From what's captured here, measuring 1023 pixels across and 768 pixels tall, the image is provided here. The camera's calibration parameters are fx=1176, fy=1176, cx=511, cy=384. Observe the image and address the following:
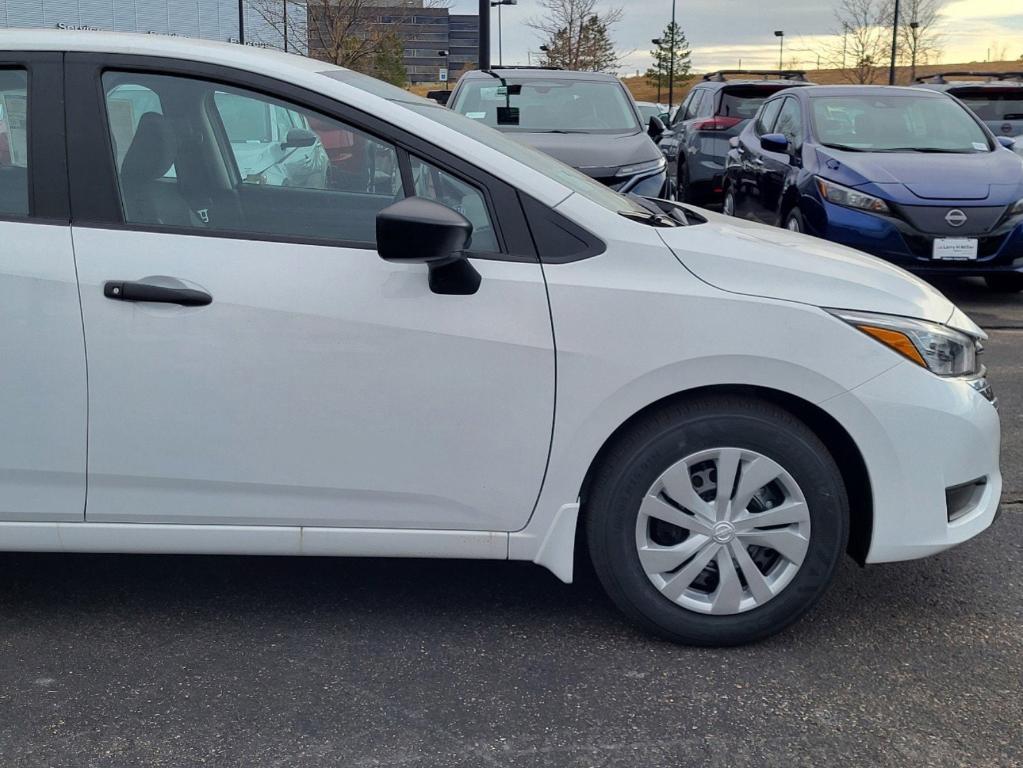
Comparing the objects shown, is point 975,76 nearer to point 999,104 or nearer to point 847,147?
point 999,104

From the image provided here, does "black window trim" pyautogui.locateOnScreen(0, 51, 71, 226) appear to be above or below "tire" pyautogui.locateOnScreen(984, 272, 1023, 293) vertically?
above

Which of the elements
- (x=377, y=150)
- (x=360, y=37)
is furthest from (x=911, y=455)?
(x=360, y=37)

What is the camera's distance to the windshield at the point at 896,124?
9.09 metres

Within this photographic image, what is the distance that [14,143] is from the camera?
320 cm

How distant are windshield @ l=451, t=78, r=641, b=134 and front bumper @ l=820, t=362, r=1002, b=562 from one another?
6.34 m

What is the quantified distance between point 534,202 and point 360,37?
27596 mm

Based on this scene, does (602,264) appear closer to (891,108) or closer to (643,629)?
(643,629)

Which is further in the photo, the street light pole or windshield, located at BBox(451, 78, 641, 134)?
the street light pole

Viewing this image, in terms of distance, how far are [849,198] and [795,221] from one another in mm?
724

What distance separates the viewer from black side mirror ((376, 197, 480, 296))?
2.92m

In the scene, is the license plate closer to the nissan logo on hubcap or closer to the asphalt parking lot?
the nissan logo on hubcap

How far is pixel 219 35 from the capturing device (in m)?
59.9

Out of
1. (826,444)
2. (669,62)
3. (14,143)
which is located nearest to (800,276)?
(826,444)

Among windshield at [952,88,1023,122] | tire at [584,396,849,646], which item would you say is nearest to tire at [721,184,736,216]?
windshield at [952,88,1023,122]
